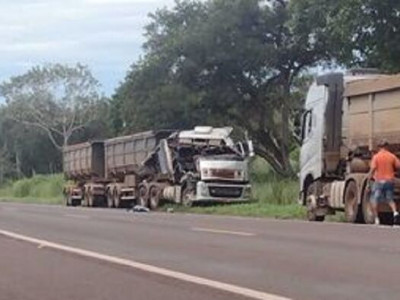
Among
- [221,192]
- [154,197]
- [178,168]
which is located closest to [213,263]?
[221,192]

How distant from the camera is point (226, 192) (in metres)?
37.2

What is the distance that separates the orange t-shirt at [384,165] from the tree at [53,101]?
81.7 m

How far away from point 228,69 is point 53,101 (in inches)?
1963

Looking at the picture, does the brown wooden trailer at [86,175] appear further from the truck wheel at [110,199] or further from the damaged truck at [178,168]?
the truck wheel at [110,199]

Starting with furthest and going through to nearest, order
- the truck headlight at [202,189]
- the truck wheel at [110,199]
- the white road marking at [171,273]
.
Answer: the truck wheel at [110,199], the truck headlight at [202,189], the white road marking at [171,273]

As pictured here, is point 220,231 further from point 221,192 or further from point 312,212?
point 221,192

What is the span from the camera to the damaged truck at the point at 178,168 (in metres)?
37.0

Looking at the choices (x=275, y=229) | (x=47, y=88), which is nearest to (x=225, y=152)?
(x=275, y=229)

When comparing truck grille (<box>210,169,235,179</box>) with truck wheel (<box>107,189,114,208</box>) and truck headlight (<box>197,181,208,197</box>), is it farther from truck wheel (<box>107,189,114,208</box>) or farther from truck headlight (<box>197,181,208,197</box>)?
truck wheel (<box>107,189,114,208</box>)

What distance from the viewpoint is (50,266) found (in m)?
14.0

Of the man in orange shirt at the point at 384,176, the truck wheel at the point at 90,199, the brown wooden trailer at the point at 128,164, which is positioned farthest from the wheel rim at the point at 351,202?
the truck wheel at the point at 90,199

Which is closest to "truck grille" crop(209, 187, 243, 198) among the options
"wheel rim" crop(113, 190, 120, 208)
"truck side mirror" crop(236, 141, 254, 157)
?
"truck side mirror" crop(236, 141, 254, 157)

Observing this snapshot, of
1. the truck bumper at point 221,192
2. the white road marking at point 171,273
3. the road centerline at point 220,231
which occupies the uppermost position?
the truck bumper at point 221,192

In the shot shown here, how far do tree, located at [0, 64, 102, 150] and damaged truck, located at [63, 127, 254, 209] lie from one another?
56613 millimetres
